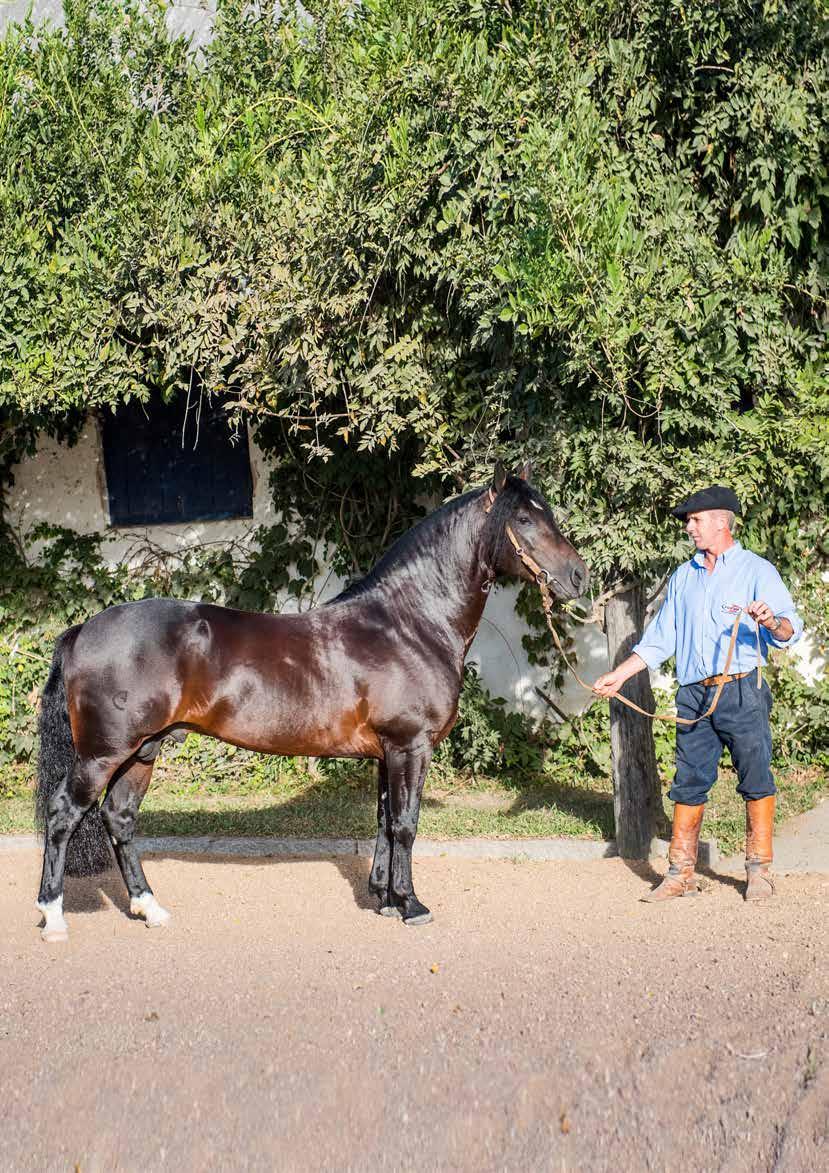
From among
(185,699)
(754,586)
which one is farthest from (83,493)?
(754,586)

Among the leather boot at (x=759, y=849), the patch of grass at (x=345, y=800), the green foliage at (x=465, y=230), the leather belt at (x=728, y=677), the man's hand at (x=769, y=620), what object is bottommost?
the patch of grass at (x=345, y=800)

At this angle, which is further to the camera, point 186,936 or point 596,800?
point 596,800

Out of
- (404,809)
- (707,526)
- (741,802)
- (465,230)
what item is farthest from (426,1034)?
(741,802)

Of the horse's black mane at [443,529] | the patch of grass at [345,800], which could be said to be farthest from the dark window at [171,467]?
the horse's black mane at [443,529]

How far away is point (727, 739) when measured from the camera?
5691mm

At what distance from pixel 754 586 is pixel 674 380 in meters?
1.29

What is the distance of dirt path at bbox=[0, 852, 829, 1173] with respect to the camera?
3.07 metres

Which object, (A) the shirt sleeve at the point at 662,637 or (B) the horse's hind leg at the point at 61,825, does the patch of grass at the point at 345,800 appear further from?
(B) the horse's hind leg at the point at 61,825

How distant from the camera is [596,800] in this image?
8.46 m

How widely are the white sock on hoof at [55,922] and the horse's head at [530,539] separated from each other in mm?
2890

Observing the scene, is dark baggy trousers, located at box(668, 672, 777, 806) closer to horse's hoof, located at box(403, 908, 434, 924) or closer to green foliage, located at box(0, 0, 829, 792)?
green foliage, located at box(0, 0, 829, 792)

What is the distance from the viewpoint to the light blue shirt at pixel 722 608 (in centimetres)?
560

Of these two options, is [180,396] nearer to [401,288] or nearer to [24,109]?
[24,109]

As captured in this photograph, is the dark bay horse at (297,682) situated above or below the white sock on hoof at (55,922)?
above
